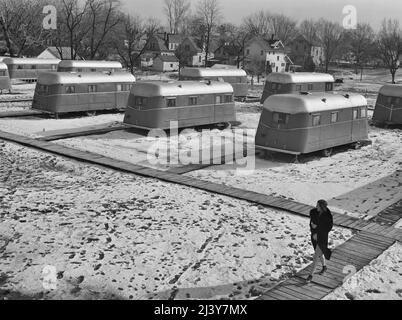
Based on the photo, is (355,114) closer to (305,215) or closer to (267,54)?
(305,215)

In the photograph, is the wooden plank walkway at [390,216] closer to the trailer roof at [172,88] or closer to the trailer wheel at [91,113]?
the trailer roof at [172,88]

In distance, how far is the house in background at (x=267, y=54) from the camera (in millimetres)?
84000

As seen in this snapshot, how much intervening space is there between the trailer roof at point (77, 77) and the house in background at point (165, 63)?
49.6 meters

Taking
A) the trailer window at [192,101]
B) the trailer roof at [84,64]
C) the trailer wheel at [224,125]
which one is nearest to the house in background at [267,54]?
the trailer roof at [84,64]

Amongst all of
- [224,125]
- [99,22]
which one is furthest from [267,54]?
[224,125]

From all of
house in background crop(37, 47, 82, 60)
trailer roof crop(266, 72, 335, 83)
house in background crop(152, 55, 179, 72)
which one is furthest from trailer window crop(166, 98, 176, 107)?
Result: house in background crop(152, 55, 179, 72)

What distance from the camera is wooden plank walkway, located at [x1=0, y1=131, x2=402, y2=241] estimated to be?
12.5m

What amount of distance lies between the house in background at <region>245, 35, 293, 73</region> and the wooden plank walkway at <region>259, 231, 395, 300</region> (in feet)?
239

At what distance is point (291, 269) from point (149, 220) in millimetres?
4061

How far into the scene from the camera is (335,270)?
9859mm

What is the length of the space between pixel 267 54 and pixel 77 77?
60929mm
